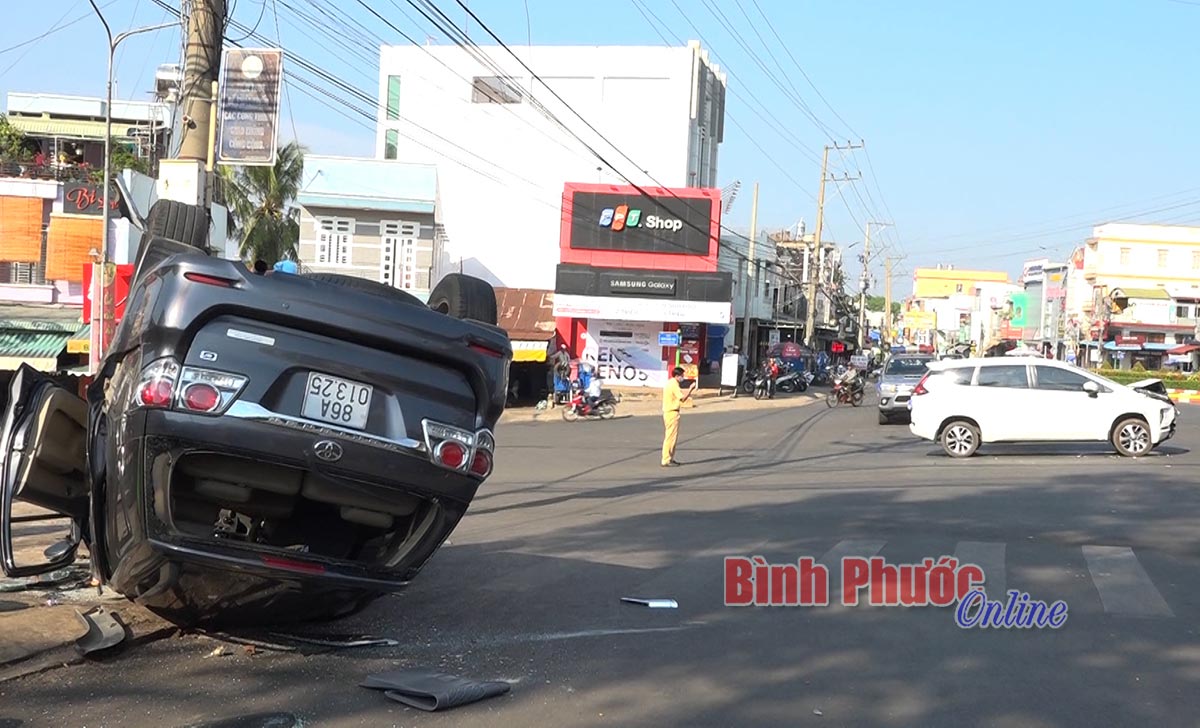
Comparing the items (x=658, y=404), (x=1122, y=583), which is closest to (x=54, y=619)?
(x=1122, y=583)

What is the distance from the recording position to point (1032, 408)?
1917 cm

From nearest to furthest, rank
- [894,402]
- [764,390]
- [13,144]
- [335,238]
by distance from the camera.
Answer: [894,402], [13,144], [764,390], [335,238]

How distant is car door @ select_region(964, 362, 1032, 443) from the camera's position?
19.2 metres

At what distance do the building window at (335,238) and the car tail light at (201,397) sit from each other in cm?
3868

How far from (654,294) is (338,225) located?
12.5 metres

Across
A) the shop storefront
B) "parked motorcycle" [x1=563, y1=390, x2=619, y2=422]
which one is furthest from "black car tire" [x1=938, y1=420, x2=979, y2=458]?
the shop storefront

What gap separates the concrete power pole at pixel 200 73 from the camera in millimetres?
9055

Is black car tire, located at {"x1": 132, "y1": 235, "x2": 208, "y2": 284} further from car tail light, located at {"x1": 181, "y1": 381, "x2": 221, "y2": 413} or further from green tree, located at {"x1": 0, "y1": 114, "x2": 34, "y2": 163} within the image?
green tree, located at {"x1": 0, "y1": 114, "x2": 34, "y2": 163}

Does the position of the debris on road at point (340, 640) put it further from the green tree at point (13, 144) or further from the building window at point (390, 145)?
the building window at point (390, 145)

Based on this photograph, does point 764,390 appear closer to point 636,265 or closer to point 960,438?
point 636,265

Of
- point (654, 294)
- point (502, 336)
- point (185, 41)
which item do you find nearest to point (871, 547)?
point (502, 336)

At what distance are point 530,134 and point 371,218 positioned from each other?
8692 mm

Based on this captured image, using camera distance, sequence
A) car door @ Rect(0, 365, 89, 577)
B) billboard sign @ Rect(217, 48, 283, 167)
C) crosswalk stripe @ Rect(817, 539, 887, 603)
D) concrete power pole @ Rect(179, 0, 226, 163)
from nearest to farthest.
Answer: car door @ Rect(0, 365, 89, 577) → crosswalk stripe @ Rect(817, 539, 887, 603) → concrete power pole @ Rect(179, 0, 226, 163) → billboard sign @ Rect(217, 48, 283, 167)

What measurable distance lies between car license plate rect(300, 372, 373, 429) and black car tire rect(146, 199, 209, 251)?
110 inches
